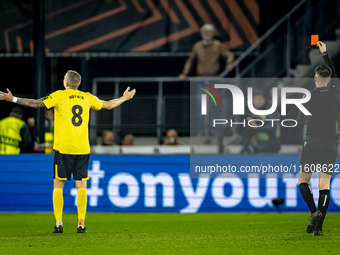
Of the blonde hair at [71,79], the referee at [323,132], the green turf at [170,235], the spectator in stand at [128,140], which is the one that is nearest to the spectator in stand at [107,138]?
the spectator in stand at [128,140]

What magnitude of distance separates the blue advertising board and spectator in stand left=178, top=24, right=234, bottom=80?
202 centimetres

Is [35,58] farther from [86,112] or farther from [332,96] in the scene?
[332,96]

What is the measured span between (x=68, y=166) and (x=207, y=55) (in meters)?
4.76

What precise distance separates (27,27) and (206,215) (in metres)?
5.26

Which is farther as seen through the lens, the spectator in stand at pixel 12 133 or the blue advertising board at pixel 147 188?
the spectator in stand at pixel 12 133

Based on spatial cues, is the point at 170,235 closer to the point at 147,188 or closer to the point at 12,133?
the point at 147,188

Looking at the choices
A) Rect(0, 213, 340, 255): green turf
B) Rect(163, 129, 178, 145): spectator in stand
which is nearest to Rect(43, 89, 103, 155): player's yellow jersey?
Rect(0, 213, 340, 255): green turf

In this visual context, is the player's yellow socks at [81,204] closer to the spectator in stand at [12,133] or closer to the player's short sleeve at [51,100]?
the player's short sleeve at [51,100]

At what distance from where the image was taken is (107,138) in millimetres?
10445

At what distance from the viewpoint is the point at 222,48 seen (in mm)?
10727

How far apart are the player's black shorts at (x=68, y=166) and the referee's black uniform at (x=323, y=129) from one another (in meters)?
2.66

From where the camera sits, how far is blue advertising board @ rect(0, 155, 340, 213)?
9.41 m

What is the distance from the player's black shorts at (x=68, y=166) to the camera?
21.8 feet

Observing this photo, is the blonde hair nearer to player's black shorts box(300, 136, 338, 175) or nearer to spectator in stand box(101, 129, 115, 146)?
player's black shorts box(300, 136, 338, 175)
